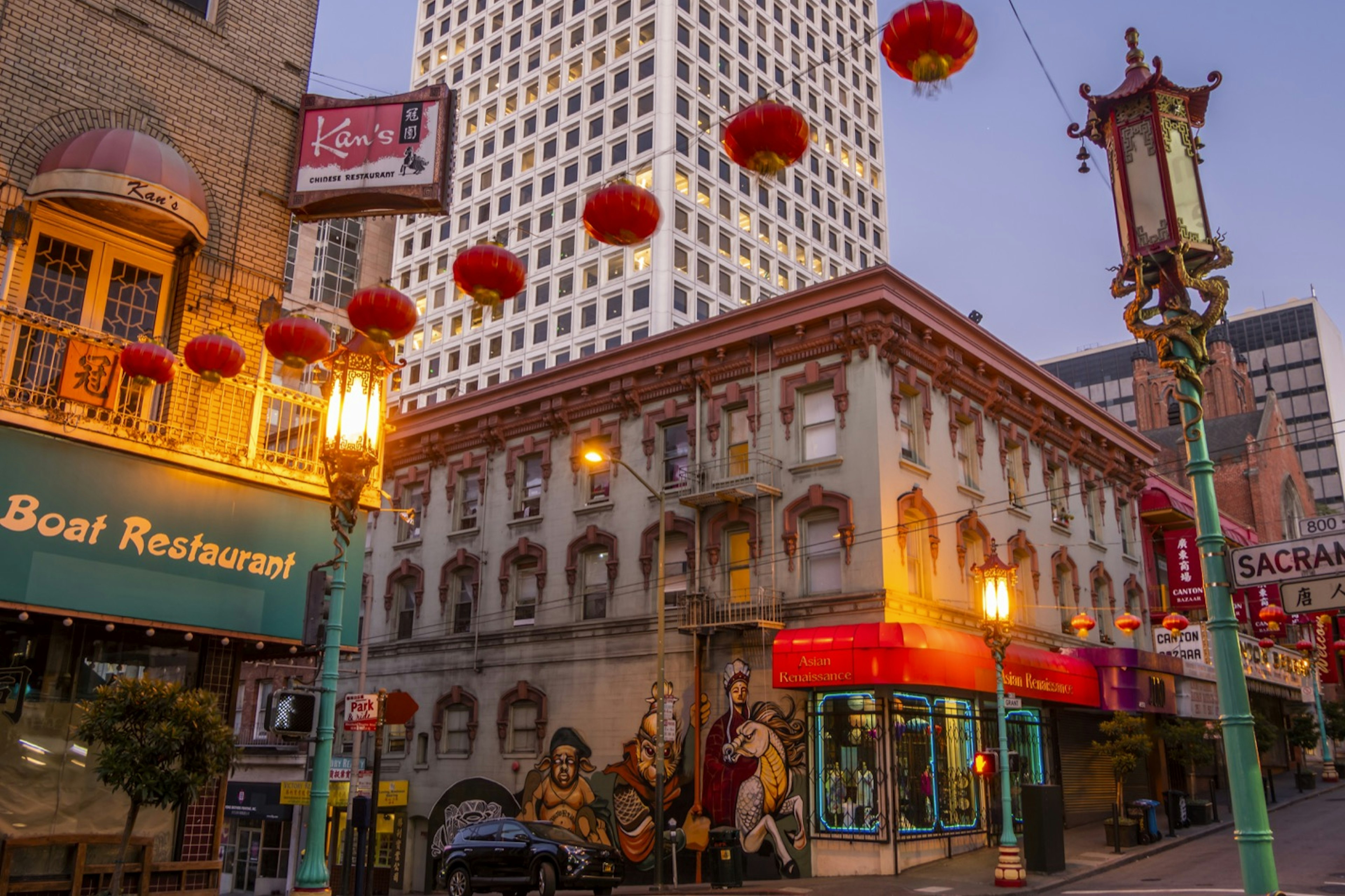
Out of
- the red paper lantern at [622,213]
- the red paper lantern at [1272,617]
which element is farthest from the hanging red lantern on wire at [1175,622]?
the red paper lantern at [622,213]

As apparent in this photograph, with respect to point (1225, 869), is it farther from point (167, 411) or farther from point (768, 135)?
point (167, 411)

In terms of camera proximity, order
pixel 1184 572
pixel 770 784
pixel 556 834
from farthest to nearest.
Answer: pixel 1184 572, pixel 770 784, pixel 556 834

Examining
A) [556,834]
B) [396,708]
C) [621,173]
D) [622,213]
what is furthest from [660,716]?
[621,173]

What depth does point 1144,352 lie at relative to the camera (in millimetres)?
94812

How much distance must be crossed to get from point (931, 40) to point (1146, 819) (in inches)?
1001

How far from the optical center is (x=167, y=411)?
46.6 feet

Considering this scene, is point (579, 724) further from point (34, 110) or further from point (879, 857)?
point (34, 110)

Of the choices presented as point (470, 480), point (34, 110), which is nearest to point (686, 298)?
point (470, 480)

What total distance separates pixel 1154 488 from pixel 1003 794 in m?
25.5

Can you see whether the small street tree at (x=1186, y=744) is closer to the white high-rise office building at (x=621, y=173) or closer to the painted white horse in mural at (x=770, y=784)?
the painted white horse in mural at (x=770, y=784)

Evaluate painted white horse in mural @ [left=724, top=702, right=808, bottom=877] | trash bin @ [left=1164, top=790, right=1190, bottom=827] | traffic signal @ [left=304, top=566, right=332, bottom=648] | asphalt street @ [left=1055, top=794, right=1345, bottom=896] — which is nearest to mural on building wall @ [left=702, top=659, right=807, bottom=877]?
painted white horse in mural @ [left=724, top=702, right=808, bottom=877]

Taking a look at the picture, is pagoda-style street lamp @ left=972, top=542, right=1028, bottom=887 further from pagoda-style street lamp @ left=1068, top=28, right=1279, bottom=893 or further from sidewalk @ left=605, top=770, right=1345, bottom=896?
pagoda-style street lamp @ left=1068, top=28, right=1279, bottom=893

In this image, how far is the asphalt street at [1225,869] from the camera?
62.7 ft

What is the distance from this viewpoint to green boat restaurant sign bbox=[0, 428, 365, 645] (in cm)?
1193
